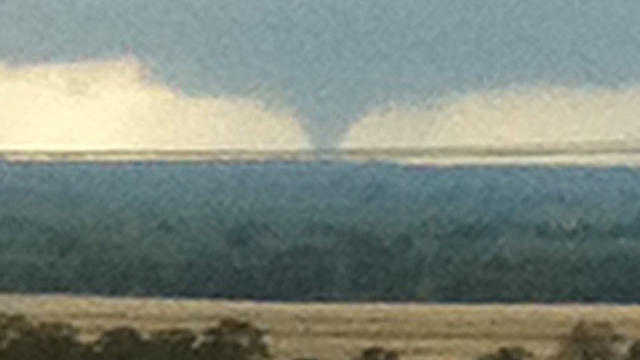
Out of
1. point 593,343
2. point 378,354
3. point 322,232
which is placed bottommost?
point 378,354

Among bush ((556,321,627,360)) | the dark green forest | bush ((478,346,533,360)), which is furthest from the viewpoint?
the dark green forest

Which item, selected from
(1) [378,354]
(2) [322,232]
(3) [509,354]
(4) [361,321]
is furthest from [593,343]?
(2) [322,232]

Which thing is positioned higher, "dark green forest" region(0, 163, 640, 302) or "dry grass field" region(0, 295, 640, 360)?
"dark green forest" region(0, 163, 640, 302)

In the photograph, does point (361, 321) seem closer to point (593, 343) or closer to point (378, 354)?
point (378, 354)

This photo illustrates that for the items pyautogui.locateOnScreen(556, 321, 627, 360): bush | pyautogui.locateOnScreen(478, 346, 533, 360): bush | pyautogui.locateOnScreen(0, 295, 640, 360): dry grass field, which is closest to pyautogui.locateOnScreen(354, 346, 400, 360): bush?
pyautogui.locateOnScreen(0, 295, 640, 360): dry grass field

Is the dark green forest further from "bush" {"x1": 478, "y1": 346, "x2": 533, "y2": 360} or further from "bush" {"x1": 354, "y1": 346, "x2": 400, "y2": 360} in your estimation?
"bush" {"x1": 354, "y1": 346, "x2": 400, "y2": 360}

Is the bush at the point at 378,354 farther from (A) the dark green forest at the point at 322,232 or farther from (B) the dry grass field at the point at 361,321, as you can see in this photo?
(A) the dark green forest at the point at 322,232
